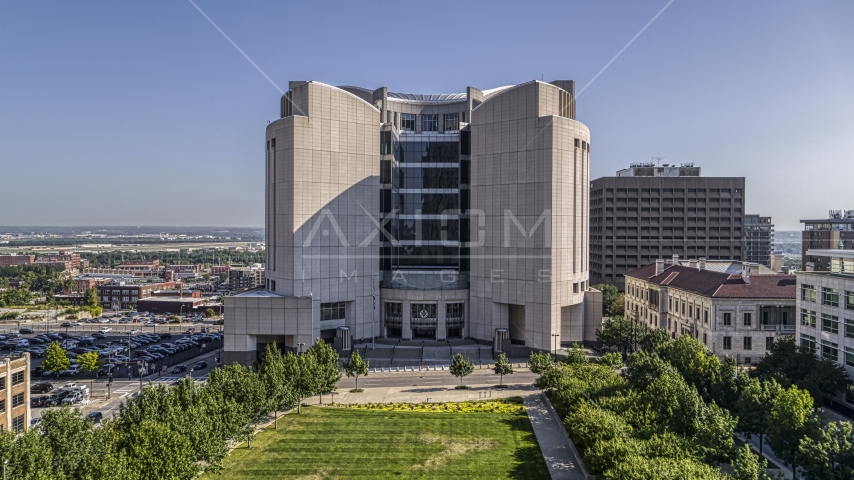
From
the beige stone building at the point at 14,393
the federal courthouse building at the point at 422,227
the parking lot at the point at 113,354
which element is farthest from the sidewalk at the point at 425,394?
the beige stone building at the point at 14,393

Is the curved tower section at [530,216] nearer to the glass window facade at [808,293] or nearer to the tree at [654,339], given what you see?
the tree at [654,339]

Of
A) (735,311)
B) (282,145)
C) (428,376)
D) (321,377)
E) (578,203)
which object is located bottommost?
(428,376)

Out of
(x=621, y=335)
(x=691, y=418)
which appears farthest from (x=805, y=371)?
(x=621, y=335)

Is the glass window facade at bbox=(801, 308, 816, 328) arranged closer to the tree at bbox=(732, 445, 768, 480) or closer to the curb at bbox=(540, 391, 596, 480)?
the curb at bbox=(540, 391, 596, 480)

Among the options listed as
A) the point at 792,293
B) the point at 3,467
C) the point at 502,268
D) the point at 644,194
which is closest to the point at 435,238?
the point at 502,268

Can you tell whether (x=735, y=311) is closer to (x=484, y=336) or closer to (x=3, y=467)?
(x=484, y=336)
